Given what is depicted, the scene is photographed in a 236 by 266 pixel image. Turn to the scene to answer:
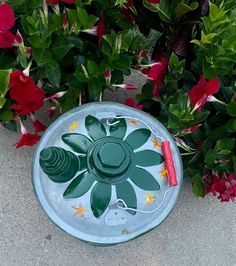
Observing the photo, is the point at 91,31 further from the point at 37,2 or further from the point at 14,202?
the point at 14,202

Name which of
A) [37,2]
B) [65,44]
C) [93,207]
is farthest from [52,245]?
[37,2]

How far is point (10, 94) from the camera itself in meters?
1.45

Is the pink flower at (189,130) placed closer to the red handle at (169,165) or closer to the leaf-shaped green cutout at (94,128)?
the red handle at (169,165)

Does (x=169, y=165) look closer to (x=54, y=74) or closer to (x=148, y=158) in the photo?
(x=148, y=158)

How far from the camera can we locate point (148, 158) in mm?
1323

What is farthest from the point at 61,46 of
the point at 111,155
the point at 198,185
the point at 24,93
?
the point at 198,185

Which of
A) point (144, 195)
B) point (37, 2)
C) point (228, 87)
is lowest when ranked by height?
point (144, 195)

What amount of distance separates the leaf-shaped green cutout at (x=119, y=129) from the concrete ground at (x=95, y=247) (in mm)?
524

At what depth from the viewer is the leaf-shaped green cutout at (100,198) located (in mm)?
1264

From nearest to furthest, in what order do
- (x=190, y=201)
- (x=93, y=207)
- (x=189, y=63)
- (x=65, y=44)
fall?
(x=93, y=207) < (x=65, y=44) < (x=189, y=63) < (x=190, y=201)

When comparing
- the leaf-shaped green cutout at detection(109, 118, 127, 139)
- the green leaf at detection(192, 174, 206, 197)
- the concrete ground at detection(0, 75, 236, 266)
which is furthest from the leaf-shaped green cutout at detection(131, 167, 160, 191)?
the concrete ground at detection(0, 75, 236, 266)

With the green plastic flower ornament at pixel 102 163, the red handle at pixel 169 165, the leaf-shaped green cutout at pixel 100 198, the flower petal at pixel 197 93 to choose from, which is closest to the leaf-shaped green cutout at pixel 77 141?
the green plastic flower ornament at pixel 102 163

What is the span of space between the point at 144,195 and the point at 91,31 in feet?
1.72

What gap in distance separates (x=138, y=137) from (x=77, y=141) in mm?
167
